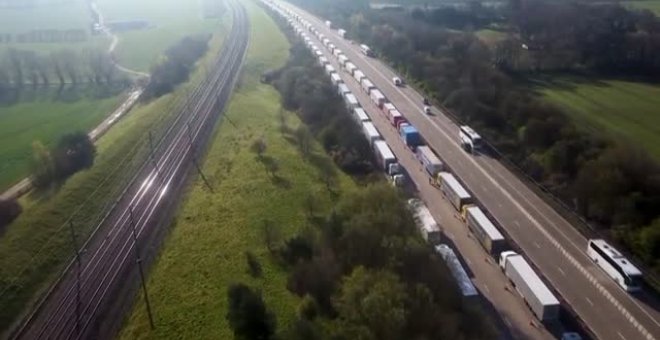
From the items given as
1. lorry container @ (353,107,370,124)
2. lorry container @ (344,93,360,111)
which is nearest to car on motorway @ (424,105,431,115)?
lorry container @ (353,107,370,124)

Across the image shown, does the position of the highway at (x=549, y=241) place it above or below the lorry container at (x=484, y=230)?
below

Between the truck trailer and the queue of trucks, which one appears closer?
the queue of trucks

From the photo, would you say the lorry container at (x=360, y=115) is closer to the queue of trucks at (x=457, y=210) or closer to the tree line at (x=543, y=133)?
the queue of trucks at (x=457, y=210)

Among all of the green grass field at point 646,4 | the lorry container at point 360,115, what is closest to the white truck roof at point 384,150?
the lorry container at point 360,115

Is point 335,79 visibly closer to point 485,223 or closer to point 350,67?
point 350,67

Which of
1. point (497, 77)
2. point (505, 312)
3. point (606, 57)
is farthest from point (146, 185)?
point (606, 57)

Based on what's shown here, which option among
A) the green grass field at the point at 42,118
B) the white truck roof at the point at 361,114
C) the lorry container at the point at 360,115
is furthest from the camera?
the green grass field at the point at 42,118

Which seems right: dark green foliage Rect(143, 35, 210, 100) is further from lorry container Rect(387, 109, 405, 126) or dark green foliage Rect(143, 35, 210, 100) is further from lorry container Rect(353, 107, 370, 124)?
lorry container Rect(387, 109, 405, 126)
